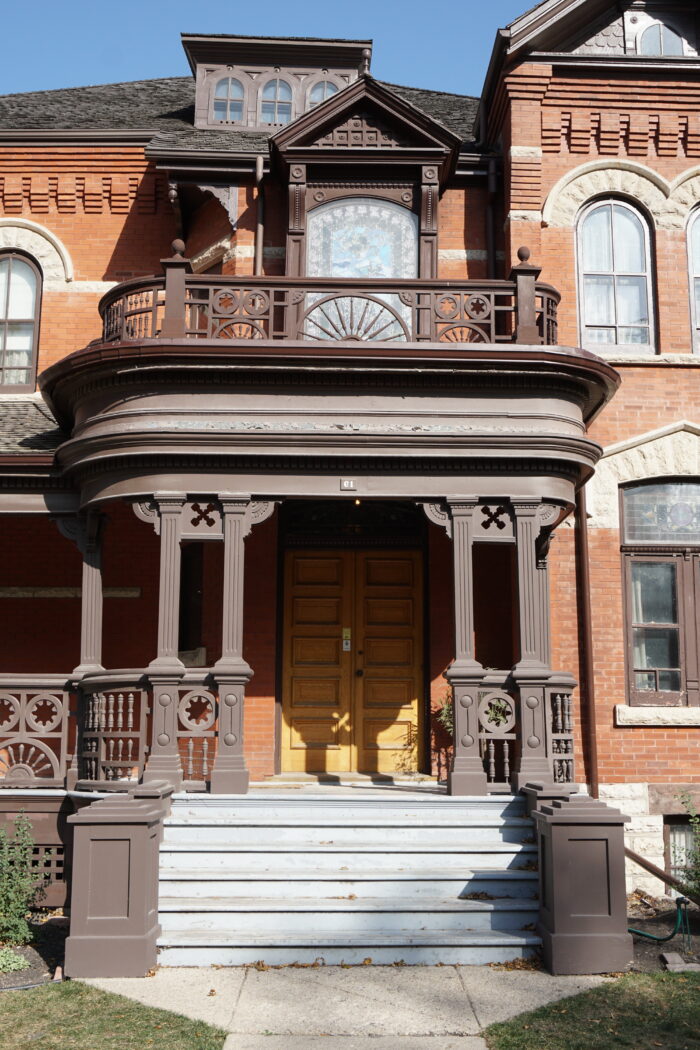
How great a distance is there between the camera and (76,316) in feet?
47.9

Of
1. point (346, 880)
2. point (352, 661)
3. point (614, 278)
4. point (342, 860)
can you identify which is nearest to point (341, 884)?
point (346, 880)

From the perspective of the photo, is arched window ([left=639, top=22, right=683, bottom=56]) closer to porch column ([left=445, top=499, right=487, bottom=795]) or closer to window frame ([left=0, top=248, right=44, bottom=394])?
porch column ([left=445, top=499, right=487, bottom=795])

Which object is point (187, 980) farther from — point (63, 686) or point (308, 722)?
point (308, 722)

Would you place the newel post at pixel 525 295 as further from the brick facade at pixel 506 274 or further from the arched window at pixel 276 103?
the arched window at pixel 276 103

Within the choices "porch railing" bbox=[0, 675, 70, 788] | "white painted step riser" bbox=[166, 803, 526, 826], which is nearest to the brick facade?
"porch railing" bbox=[0, 675, 70, 788]

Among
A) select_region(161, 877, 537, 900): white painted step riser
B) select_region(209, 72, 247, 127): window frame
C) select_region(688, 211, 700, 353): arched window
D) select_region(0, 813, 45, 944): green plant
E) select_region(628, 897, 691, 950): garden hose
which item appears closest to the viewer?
select_region(161, 877, 537, 900): white painted step riser

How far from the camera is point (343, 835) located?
9148mm

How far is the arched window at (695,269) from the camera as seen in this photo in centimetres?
1330

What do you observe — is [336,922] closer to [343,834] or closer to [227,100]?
[343,834]

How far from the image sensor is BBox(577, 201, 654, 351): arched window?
13.3 m

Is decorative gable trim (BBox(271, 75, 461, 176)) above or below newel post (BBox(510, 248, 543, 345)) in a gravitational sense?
above

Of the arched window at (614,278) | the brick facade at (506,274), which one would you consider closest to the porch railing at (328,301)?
the arched window at (614,278)

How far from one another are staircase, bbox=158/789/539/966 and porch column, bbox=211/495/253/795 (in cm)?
26

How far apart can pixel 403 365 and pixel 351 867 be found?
4.70 meters
